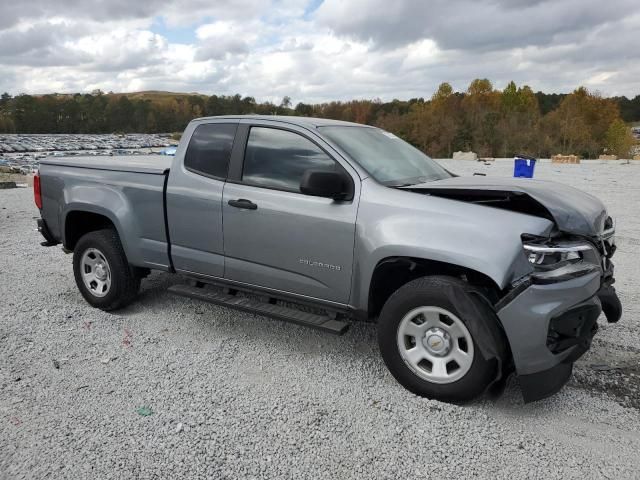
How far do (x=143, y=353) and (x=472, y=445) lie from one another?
2690 mm

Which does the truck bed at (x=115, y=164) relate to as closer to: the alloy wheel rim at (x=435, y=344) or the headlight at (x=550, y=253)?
the alloy wheel rim at (x=435, y=344)

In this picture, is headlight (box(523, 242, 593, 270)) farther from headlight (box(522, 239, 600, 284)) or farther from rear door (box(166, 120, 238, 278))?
rear door (box(166, 120, 238, 278))

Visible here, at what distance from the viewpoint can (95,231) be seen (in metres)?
5.12

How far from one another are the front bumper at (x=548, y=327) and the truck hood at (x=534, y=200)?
0.36 m

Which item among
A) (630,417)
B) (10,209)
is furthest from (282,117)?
(10,209)

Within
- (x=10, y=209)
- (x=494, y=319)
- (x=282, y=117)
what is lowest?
(x=10, y=209)

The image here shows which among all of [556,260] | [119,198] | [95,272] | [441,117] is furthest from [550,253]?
[441,117]

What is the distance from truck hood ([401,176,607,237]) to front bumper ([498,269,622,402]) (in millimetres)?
362

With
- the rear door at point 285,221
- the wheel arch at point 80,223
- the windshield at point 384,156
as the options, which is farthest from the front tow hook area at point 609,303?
the wheel arch at point 80,223

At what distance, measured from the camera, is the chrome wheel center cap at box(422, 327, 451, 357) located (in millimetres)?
3324

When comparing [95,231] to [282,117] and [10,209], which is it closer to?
[282,117]

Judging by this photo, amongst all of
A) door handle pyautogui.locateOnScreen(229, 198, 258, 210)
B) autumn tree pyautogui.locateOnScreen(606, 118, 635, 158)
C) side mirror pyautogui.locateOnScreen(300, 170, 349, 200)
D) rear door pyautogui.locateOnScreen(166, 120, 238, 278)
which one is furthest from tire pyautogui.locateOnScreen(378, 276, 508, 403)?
autumn tree pyautogui.locateOnScreen(606, 118, 635, 158)

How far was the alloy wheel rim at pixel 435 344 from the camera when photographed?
328cm

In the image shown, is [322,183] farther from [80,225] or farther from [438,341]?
[80,225]
